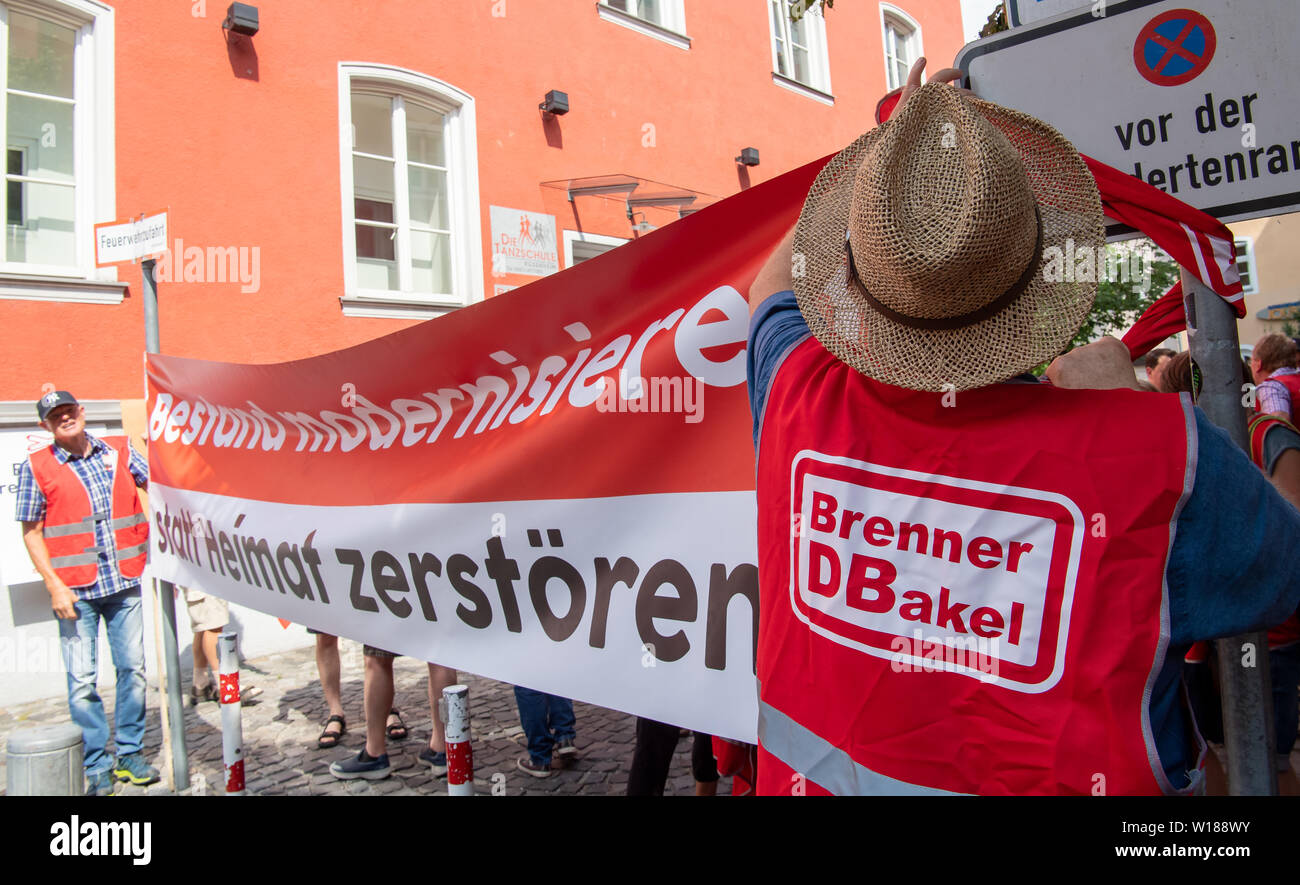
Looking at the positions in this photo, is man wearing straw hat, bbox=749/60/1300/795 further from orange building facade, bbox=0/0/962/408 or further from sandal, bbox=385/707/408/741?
orange building facade, bbox=0/0/962/408

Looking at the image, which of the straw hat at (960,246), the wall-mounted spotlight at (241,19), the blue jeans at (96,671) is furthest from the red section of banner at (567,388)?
the wall-mounted spotlight at (241,19)

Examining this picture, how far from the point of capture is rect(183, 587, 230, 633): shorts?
6215mm

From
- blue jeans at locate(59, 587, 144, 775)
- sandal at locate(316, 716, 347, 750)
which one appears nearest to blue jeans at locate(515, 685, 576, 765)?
sandal at locate(316, 716, 347, 750)

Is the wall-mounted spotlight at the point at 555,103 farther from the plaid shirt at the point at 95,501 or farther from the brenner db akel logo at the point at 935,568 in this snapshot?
the brenner db akel logo at the point at 935,568

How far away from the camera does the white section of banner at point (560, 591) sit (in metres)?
2.06

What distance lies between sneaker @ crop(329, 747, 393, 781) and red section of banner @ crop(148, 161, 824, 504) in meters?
2.18

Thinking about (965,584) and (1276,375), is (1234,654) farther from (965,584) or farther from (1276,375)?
(1276,375)

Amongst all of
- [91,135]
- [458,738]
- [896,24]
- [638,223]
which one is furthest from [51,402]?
[896,24]

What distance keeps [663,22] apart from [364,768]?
409 inches

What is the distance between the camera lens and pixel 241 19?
7738mm

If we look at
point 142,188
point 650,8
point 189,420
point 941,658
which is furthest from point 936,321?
point 650,8

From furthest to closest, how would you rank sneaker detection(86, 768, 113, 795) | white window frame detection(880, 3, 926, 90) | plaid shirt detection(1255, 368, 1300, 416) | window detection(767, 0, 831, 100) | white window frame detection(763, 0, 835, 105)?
white window frame detection(880, 3, 926, 90), white window frame detection(763, 0, 835, 105), window detection(767, 0, 831, 100), sneaker detection(86, 768, 113, 795), plaid shirt detection(1255, 368, 1300, 416)

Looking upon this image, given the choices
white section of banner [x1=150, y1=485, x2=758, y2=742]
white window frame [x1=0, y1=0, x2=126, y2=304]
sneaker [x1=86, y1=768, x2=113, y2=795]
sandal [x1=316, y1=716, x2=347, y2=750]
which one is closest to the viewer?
white section of banner [x1=150, y1=485, x2=758, y2=742]

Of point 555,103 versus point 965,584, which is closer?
point 965,584
